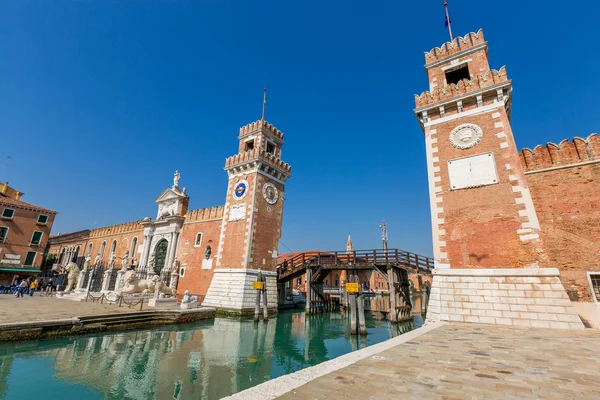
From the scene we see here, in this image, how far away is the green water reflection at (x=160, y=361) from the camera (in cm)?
689

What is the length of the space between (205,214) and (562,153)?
26.4m

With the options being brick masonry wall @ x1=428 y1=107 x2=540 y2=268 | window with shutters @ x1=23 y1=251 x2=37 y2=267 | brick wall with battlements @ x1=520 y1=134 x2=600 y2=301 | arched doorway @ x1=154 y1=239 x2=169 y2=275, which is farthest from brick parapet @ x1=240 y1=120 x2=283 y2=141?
window with shutters @ x1=23 y1=251 x2=37 y2=267

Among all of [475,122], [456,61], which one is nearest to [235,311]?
[475,122]

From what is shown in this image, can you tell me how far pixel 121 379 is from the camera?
301 inches

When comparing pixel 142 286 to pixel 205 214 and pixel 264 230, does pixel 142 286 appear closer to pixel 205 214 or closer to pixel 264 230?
pixel 264 230

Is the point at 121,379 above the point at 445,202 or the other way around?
the other way around

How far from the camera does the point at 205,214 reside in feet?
91.6

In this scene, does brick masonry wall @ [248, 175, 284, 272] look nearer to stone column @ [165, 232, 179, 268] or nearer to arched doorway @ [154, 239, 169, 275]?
stone column @ [165, 232, 179, 268]

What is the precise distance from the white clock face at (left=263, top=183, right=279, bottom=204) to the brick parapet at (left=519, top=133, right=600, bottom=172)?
17378mm

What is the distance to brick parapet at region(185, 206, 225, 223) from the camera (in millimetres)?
26852

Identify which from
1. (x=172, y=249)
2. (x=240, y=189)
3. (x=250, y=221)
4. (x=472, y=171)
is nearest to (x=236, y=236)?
(x=250, y=221)

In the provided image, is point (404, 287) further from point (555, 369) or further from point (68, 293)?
point (68, 293)

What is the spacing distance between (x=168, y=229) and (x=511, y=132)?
30154 mm

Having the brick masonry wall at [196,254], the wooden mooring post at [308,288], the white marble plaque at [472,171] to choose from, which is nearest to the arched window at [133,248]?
the brick masonry wall at [196,254]
